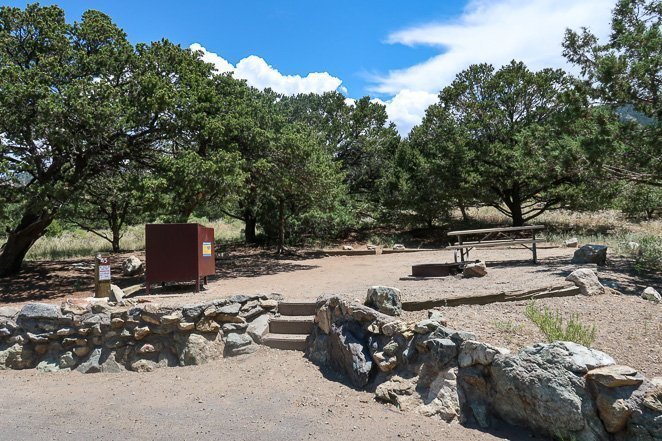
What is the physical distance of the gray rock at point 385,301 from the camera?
598cm

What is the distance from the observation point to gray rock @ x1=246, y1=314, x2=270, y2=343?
683cm

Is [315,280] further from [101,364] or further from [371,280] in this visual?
[101,364]

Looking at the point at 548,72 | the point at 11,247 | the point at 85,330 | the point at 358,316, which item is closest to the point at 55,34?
the point at 11,247

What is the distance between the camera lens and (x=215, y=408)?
5215mm

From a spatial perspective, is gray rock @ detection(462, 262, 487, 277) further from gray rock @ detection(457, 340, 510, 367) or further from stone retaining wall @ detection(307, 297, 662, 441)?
gray rock @ detection(457, 340, 510, 367)

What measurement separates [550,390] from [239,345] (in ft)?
14.1

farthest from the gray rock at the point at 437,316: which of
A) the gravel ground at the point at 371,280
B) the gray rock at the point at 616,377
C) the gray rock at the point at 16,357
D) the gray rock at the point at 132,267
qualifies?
the gray rock at the point at 132,267

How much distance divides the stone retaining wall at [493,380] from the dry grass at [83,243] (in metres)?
17.7

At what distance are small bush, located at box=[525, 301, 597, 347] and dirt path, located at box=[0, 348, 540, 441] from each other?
4.16 ft

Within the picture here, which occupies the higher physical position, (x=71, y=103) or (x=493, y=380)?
(x=71, y=103)

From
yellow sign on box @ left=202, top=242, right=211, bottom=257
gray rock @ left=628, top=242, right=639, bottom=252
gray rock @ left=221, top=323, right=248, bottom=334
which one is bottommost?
gray rock @ left=221, top=323, right=248, bottom=334

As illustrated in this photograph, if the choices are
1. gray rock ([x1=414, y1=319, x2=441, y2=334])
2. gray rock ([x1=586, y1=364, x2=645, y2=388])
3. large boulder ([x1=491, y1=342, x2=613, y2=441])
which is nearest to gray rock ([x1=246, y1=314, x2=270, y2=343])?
gray rock ([x1=414, y1=319, x2=441, y2=334])

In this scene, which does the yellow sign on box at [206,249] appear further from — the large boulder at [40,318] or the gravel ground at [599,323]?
the gravel ground at [599,323]

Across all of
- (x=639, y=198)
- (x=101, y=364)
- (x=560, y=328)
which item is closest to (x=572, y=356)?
(x=560, y=328)
